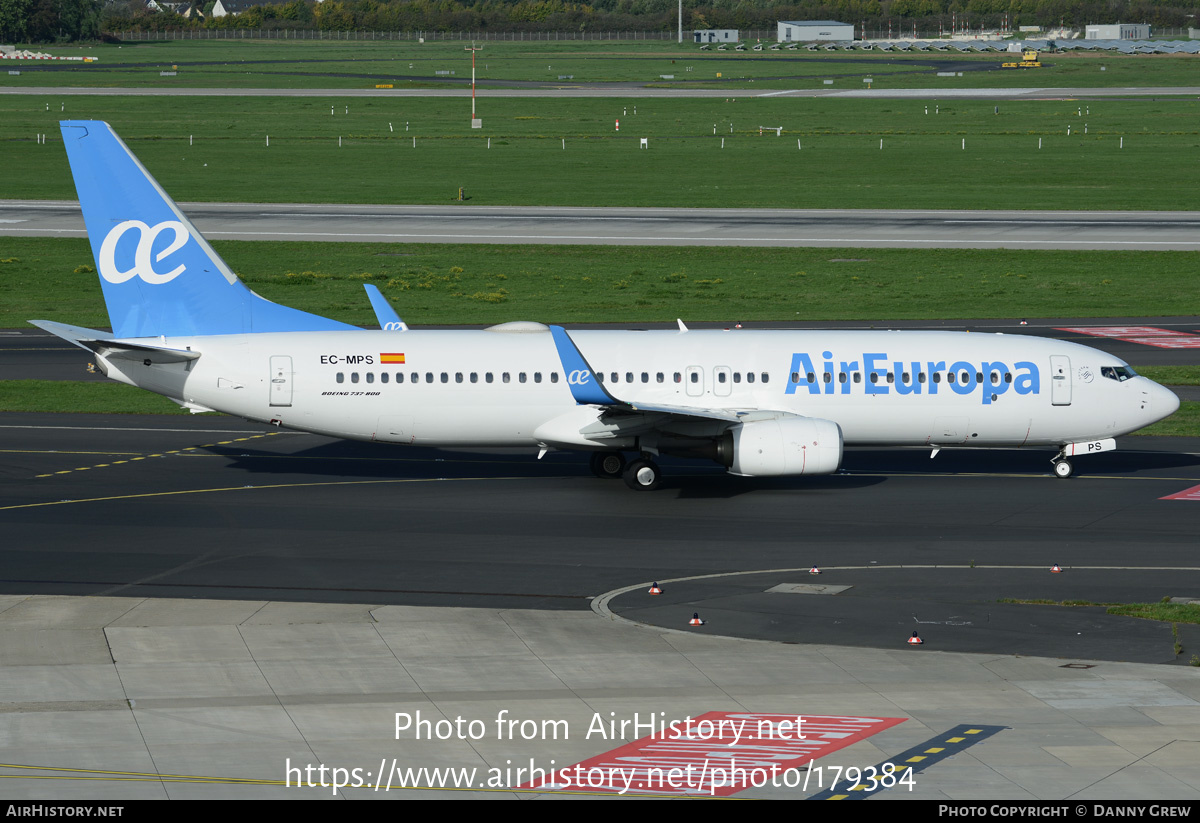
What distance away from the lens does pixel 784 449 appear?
3894cm

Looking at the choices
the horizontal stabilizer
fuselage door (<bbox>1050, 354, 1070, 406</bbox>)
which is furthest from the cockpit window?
the horizontal stabilizer

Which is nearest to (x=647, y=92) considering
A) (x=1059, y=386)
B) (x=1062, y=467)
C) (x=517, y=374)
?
(x=1062, y=467)

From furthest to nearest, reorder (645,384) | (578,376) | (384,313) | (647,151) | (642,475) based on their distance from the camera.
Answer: (647,151)
(384,313)
(645,384)
(642,475)
(578,376)

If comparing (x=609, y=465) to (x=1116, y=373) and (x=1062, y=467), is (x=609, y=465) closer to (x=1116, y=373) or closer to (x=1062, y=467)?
(x=1062, y=467)

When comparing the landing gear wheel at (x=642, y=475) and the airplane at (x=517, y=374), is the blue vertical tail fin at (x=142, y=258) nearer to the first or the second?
the airplane at (x=517, y=374)

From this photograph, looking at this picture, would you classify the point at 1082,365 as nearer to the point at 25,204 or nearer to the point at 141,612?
the point at 141,612

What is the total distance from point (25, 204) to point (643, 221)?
45.6m

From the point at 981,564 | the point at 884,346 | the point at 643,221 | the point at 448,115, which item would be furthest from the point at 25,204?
the point at 981,564

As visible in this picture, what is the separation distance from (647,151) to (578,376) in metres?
97.8

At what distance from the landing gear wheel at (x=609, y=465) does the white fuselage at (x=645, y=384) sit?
5.05ft

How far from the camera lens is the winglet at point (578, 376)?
38562mm

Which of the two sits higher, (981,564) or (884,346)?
(884,346)

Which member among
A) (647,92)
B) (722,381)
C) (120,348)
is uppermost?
(647,92)

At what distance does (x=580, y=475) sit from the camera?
43375 mm
